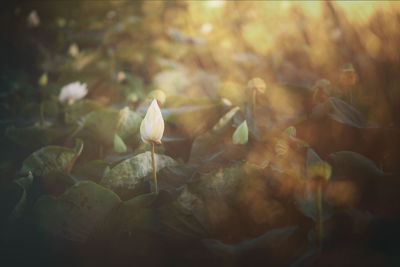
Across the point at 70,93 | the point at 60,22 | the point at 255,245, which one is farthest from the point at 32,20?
the point at 255,245

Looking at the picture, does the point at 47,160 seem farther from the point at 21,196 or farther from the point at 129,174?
the point at 129,174

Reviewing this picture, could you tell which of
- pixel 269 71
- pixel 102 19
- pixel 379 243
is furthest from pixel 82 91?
pixel 102 19

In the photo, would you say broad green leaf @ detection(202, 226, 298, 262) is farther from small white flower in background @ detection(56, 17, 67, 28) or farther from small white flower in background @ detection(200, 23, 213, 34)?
small white flower in background @ detection(56, 17, 67, 28)

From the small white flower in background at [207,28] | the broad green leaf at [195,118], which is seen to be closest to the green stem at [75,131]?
the broad green leaf at [195,118]

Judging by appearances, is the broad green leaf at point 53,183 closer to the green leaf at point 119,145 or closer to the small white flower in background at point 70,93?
the green leaf at point 119,145

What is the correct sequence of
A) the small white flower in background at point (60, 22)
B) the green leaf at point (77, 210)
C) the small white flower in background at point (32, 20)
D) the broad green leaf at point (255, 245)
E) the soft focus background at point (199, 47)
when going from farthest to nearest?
the small white flower in background at point (60, 22) → the small white flower in background at point (32, 20) → the soft focus background at point (199, 47) → the green leaf at point (77, 210) → the broad green leaf at point (255, 245)

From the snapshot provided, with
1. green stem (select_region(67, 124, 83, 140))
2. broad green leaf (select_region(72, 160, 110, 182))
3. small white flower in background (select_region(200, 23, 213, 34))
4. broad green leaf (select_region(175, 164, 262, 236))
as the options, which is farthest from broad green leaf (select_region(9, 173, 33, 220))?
small white flower in background (select_region(200, 23, 213, 34))
